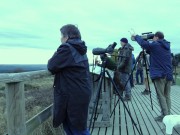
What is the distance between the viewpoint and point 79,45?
3.94 meters

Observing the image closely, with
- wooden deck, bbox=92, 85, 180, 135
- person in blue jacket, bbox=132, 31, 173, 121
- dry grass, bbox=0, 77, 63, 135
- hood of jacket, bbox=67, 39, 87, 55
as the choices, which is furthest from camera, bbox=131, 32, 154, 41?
hood of jacket, bbox=67, 39, 87, 55

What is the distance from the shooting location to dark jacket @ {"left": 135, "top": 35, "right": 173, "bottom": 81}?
6.78 metres

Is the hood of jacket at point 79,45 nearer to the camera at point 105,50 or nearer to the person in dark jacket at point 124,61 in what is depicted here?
the camera at point 105,50

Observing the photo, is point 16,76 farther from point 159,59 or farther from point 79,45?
point 159,59

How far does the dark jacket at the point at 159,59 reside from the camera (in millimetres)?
6777

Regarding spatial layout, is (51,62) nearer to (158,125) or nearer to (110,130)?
(110,130)

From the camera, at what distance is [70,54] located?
3.84m

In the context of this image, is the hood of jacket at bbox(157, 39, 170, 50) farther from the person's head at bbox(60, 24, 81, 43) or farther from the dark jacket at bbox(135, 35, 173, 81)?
the person's head at bbox(60, 24, 81, 43)

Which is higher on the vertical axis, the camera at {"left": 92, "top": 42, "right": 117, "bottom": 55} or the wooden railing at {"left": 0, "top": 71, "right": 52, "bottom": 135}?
the camera at {"left": 92, "top": 42, "right": 117, "bottom": 55}

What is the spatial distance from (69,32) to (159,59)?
3.23 metres

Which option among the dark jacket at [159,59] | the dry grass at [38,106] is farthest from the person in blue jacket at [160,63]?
the dry grass at [38,106]

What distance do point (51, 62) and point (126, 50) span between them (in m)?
6.24

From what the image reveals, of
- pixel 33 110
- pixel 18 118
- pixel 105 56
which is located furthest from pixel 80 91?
pixel 33 110

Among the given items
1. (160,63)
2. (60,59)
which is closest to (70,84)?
(60,59)
